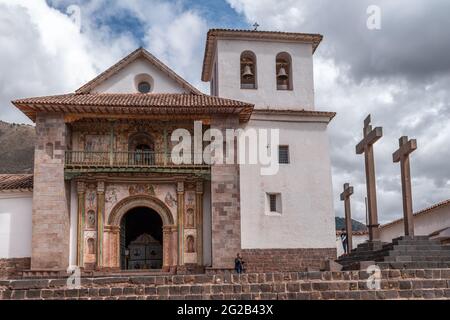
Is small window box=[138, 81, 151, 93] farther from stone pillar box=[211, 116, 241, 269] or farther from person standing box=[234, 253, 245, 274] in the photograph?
person standing box=[234, 253, 245, 274]

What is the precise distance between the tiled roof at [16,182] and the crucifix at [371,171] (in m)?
10.8

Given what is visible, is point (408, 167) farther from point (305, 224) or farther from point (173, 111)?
point (173, 111)

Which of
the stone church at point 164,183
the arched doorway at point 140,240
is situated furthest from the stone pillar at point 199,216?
the arched doorway at point 140,240

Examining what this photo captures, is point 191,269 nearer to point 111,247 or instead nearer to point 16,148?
point 111,247

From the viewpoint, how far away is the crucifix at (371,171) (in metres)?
15.8

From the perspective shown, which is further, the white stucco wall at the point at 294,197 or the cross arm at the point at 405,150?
the white stucco wall at the point at 294,197

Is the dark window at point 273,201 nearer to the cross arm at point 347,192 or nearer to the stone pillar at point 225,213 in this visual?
the stone pillar at point 225,213

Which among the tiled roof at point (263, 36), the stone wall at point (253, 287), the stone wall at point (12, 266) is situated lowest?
the stone wall at point (253, 287)

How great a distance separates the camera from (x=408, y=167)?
15.1 metres

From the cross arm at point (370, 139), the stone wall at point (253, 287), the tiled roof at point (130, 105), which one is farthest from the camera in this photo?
the tiled roof at point (130, 105)

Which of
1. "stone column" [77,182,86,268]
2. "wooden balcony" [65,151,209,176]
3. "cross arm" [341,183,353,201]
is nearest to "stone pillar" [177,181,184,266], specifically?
"wooden balcony" [65,151,209,176]

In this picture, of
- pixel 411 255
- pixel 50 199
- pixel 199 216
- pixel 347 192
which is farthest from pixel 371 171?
pixel 50 199
